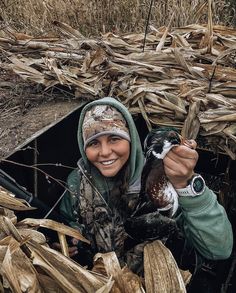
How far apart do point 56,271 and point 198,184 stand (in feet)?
1.86

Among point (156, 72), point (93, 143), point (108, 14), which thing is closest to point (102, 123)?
point (93, 143)

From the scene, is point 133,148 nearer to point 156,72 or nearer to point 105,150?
point 105,150

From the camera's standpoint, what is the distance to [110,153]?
176 cm

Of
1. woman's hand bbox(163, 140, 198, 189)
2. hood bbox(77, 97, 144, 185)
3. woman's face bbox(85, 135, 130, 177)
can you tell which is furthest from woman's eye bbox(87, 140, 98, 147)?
woman's hand bbox(163, 140, 198, 189)

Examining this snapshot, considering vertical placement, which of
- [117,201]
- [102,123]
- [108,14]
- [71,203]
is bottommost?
[71,203]

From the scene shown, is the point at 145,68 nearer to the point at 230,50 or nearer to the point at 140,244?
the point at 230,50

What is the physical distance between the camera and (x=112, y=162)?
1.77 metres

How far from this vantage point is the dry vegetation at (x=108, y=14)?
3760 millimetres

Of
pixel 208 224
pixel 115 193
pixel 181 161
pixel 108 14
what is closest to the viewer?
pixel 181 161

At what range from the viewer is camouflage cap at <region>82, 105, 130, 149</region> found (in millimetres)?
1769

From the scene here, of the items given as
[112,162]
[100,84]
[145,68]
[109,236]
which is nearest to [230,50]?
[145,68]

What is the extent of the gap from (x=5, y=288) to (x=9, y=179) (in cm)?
59

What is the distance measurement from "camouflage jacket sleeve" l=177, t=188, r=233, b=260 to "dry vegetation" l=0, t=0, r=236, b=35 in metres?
2.30

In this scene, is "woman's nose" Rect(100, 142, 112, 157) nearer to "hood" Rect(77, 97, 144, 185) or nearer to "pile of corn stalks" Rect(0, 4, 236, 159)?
"hood" Rect(77, 97, 144, 185)
